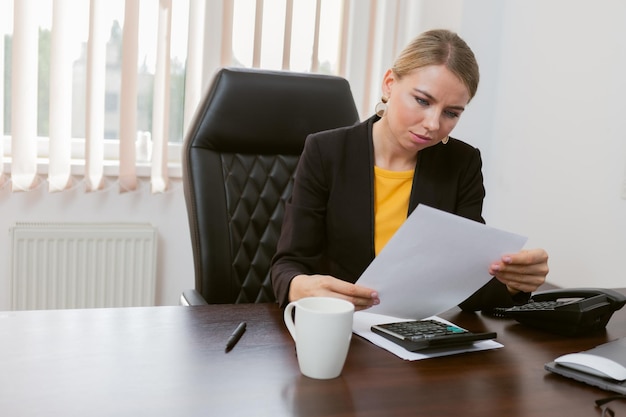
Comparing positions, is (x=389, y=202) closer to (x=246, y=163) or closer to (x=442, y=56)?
(x=442, y=56)

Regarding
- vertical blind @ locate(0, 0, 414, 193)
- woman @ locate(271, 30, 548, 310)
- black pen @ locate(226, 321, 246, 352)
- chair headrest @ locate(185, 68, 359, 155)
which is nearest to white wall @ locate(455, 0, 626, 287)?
vertical blind @ locate(0, 0, 414, 193)

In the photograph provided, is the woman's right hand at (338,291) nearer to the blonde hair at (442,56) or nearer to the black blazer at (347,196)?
the black blazer at (347,196)

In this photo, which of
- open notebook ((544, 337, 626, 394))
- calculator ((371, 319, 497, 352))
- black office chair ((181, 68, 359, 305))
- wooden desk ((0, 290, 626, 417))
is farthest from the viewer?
black office chair ((181, 68, 359, 305))

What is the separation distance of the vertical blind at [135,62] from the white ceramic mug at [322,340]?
160 cm

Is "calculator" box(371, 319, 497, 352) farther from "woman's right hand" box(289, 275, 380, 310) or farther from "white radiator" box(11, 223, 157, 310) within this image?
"white radiator" box(11, 223, 157, 310)

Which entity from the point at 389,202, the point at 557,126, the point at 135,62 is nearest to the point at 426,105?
the point at 389,202

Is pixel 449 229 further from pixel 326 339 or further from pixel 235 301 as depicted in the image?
pixel 235 301

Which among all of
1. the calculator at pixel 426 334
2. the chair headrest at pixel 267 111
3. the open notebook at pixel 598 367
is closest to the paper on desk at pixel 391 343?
the calculator at pixel 426 334

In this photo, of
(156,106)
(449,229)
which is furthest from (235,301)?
(156,106)

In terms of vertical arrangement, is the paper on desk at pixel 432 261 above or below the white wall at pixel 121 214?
above

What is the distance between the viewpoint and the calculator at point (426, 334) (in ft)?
3.30

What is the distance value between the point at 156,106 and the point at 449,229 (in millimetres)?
1593

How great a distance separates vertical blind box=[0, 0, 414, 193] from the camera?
2221 mm

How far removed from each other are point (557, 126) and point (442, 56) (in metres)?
0.97
